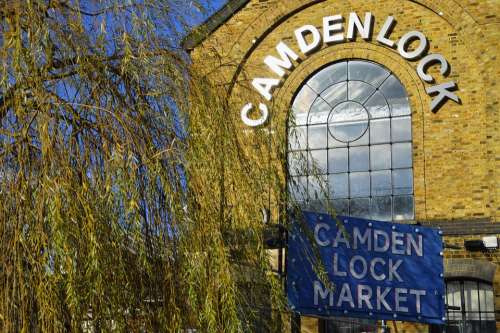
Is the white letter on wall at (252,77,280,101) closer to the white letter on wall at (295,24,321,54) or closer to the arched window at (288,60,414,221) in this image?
the arched window at (288,60,414,221)

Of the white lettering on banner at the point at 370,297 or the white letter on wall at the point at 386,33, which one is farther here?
the white letter on wall at the point at 386,33

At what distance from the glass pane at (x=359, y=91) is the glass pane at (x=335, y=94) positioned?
0.12m

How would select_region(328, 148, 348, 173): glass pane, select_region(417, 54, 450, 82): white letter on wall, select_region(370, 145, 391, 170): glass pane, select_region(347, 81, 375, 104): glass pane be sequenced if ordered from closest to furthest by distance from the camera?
select_region(417, 54, 450, 82): white letter on wall → select_region(370, 145, 391, 170): glass pane → select_region(328, 148, 348, 173): glass pane → select_region(347, 81, 375, 104): glass pane

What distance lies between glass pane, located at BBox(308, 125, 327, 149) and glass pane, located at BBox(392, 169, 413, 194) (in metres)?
1.67

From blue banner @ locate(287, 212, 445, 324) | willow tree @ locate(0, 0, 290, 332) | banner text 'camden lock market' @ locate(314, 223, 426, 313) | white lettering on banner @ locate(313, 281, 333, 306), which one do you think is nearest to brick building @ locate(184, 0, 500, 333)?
blue banner @ locate(287, 212, 445, 324)

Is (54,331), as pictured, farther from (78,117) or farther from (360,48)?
(360,48)

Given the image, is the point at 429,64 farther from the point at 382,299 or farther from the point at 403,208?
the point at 382,299

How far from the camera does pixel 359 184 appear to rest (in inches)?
698

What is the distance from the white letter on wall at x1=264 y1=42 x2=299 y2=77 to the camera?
1866 cm

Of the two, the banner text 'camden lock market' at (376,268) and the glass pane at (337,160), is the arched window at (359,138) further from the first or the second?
the banner text 'camden lock market' at (376,268)

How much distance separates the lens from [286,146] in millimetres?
10188

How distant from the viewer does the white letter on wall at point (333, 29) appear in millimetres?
18359

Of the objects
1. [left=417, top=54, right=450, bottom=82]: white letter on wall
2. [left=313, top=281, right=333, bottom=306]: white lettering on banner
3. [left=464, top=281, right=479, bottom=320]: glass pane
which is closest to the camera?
[left=313, top=281, right=333, bottom=306]: white lettering on banner

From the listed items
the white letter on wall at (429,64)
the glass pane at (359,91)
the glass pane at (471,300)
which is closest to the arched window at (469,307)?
the glass pane at (471,300)
